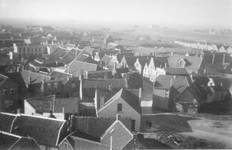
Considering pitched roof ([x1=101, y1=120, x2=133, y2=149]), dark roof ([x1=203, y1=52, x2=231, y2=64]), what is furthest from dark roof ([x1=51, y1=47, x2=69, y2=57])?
pitched roof ([x1=101, y1=120, x2=133, y2=149])

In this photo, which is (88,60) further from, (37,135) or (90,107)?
(37,135)

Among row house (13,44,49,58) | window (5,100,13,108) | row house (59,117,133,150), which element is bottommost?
window (5,100,13,108)

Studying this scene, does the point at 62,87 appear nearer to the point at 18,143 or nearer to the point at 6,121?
the point at 6,121

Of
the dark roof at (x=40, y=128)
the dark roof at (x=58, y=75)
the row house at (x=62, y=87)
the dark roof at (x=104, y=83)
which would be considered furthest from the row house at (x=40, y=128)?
the dark roof at (x=58, y=75)

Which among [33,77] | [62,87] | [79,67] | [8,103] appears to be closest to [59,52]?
[79,67]

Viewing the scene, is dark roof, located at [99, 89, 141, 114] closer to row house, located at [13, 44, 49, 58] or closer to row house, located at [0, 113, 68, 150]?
row house, located at [0, 113, 68, 150]

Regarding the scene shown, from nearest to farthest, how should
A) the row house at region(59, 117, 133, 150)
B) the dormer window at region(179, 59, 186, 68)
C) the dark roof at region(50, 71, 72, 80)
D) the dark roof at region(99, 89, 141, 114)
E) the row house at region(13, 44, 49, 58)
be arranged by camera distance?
the row house at region(59, 117, 133, 150) → the dark roof at region(99, 89, 141, 114) → the dark roof at region(50, 71, 72, 80) → the dormer window at region(179, 59, 186, 68) → the row house at region(13, 44, 49, 58)

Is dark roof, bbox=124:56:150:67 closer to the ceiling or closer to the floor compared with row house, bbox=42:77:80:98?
closer to the ceiling
